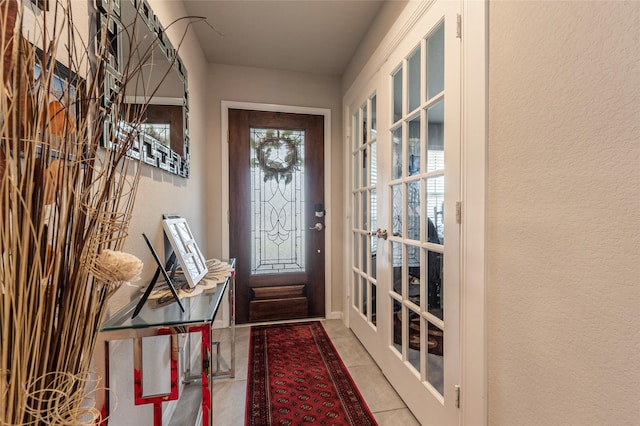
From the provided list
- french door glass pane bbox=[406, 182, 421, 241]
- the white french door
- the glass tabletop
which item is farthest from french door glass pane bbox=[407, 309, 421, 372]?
the glass tabletop

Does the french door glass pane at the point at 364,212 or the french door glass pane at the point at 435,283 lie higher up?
the french door glass pane at the point at 364,212

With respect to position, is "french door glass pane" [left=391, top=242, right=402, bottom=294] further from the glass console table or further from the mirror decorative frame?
the mirror decorative frame

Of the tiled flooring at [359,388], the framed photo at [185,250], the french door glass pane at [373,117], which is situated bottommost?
the tiled flooring at [359,388]

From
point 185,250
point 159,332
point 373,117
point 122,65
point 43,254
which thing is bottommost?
point 159,332

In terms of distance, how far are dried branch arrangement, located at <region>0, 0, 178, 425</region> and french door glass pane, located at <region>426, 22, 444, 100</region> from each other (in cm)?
128

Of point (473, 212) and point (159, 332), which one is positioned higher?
point (473, 212)

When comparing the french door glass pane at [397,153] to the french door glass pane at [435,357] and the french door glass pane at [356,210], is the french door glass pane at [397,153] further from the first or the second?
the french door glass pane at [435,357]

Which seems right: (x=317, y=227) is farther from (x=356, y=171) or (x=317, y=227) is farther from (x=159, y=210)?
(x=159, y=210)

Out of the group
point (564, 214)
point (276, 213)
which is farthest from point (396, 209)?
point (276, 213)

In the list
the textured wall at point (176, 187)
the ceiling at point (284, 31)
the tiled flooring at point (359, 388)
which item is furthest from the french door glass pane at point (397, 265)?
the ceiling at point (284, 31)

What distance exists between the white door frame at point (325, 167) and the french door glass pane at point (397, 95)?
1.14 m

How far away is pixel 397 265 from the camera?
1690mm

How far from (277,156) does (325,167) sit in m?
0.48

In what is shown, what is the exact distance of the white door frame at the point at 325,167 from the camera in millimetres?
2633
